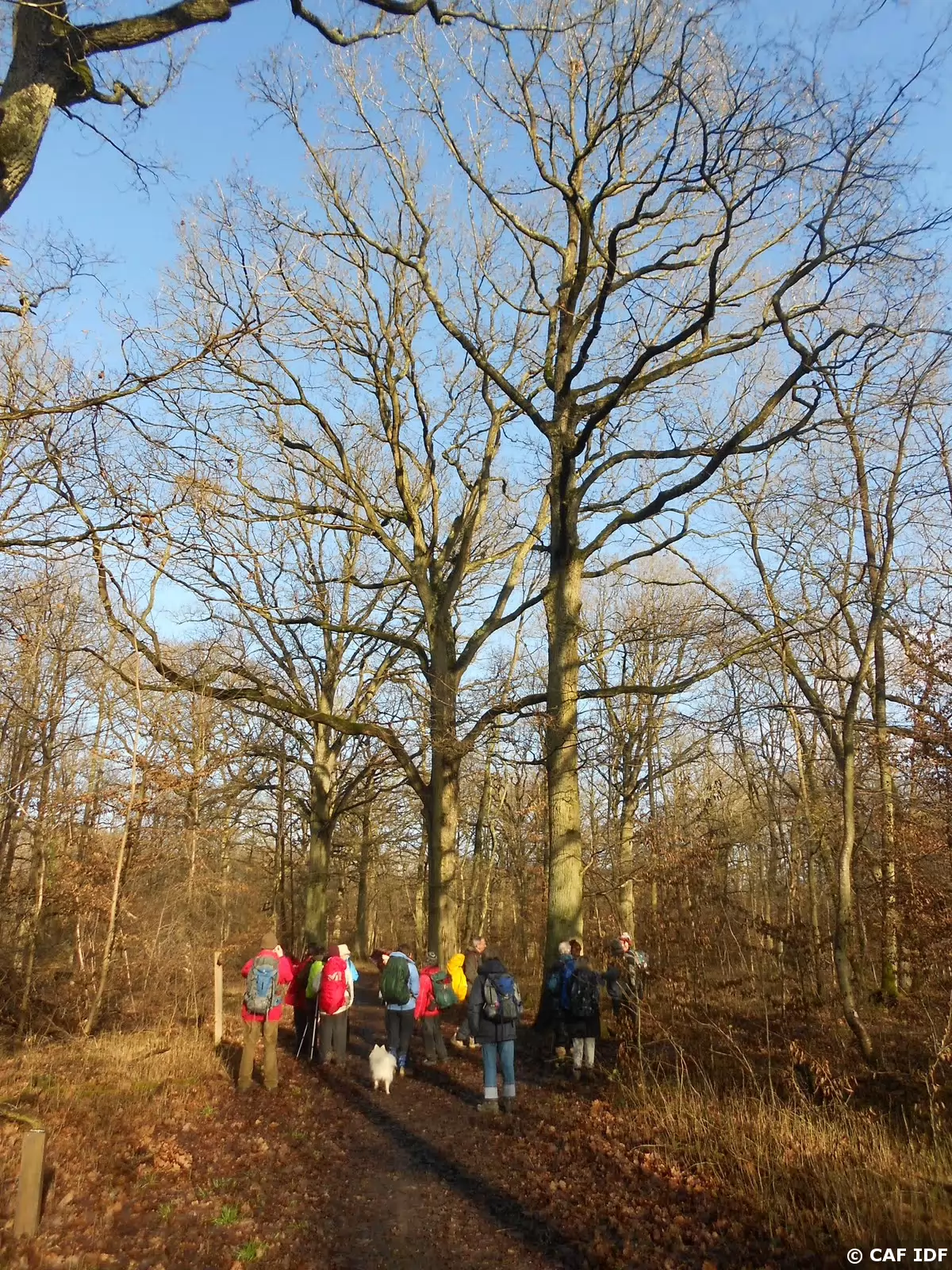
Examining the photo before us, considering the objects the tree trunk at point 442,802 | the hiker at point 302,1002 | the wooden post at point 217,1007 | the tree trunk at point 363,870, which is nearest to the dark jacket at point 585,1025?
the hiker at point 302,1002

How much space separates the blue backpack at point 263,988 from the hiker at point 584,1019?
3531 mm

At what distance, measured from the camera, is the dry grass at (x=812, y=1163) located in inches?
193

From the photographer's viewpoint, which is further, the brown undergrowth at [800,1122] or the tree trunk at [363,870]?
the tree trunk at [363,870]

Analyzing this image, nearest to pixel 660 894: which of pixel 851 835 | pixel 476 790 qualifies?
pixel 851 835

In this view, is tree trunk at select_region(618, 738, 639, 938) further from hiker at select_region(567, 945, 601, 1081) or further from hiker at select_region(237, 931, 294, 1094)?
hiker at select_region(237, 931, 294, 1094)

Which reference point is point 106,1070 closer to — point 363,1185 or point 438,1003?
point 438,1003

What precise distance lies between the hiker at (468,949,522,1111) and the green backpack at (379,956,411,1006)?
5.38ft

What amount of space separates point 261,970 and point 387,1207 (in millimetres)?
3927

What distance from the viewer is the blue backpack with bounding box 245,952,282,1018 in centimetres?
924

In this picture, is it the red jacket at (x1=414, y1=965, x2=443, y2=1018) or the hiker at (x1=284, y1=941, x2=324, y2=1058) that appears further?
the hiker at (x1=284, y1=941, x2=324, y2=1058)

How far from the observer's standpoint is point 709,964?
975cm

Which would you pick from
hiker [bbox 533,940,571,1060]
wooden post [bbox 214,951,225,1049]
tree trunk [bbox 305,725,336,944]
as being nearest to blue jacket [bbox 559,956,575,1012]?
hiker [bbox 533,940,571,1060]

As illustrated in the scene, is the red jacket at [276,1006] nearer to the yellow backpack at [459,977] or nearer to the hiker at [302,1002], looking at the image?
the hiker at [302,1002]

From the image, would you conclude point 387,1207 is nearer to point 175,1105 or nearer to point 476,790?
point 175,1105
